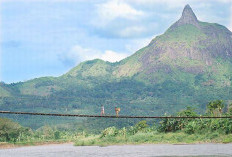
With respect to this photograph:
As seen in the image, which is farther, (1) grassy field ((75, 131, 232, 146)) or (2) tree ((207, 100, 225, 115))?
(2) tree ((207, 100, 225, 115))

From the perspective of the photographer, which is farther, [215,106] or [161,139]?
[215,106]

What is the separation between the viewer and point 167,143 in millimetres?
56906

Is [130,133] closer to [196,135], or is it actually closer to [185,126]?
[185,126]

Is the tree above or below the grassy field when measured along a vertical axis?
above

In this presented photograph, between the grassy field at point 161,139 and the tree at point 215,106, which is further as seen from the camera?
the tree at point 215,106

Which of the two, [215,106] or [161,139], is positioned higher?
[215,106]

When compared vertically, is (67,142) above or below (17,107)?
below

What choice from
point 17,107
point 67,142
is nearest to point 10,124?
point 67,142

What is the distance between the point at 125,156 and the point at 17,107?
5860 inches

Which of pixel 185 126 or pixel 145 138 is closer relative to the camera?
pixel 185 126

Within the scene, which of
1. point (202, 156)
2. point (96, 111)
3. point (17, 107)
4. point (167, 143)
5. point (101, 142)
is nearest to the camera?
point (202, 156)

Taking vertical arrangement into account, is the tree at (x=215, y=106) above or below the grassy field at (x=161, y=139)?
above

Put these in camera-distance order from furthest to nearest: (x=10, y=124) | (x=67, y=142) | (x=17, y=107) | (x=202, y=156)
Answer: (x=17, y=107) → (x=67, y=142) → (x=10, y=124) → (x=202, y=156)

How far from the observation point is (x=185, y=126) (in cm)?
5794
